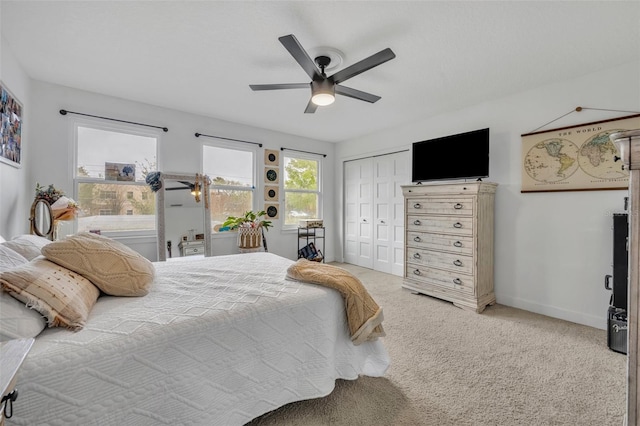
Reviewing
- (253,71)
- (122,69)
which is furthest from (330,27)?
(122,69)

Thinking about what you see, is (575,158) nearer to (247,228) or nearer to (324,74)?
(324,74)

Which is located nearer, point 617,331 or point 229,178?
point 617,331

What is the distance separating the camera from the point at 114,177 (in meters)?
3.45

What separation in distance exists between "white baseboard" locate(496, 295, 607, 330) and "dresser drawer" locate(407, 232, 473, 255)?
2.68 feet

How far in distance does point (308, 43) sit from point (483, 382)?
280cm

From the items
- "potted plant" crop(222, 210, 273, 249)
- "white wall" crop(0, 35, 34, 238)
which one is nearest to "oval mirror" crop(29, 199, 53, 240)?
"white wall" crop(0, 35, 34, 238)

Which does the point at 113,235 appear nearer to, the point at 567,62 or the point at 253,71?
the point at 253,71

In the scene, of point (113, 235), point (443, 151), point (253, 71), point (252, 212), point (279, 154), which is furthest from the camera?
point (279, 154)

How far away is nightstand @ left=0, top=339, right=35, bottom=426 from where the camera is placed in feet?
1.77

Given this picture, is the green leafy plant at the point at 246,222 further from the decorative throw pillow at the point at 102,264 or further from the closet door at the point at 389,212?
the decorative throw pillow at the point at 102,264

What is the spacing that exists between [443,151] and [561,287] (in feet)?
6.55

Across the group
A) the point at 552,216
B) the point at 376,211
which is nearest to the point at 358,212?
the point at 376,211

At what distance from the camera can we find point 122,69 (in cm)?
266

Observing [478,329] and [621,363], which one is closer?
[621,363]
